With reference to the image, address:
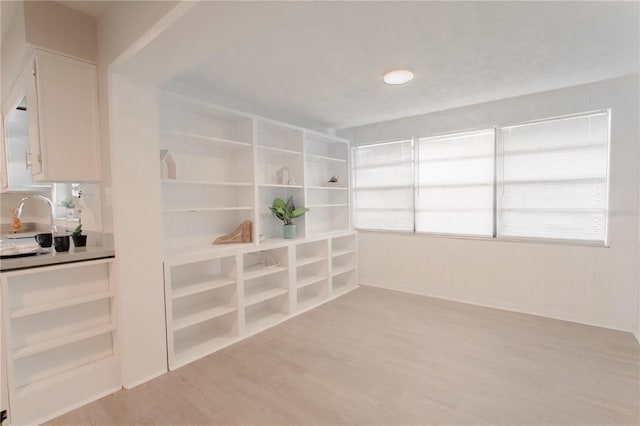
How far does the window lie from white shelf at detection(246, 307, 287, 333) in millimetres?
2063

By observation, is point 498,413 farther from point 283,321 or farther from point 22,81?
point 22,81

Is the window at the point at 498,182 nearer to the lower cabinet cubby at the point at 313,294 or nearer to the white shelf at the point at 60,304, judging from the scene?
the lower cabinet cubby at the point at 313,294

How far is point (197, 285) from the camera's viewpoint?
269cm

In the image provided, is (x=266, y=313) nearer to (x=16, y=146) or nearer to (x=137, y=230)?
(x=137, y=230)

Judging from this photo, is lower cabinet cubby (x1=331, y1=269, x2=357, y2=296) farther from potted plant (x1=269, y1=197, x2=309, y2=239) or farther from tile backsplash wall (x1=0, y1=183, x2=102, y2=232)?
tile backsplash wall (x1=0, y1=183, x2=102, y2=232)

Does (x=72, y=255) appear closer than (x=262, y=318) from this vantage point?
Yes

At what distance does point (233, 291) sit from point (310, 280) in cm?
122

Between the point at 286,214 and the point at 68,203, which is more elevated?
the point at 68,203

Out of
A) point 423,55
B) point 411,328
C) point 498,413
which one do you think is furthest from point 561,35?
point 411,328

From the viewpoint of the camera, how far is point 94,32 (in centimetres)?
209

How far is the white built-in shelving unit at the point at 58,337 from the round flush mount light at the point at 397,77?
271 centimetres

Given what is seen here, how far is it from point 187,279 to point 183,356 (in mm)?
695

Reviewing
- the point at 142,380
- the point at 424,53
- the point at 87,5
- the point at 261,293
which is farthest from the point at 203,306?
the point at 424,53

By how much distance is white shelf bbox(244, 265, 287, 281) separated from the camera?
10.1 feet
